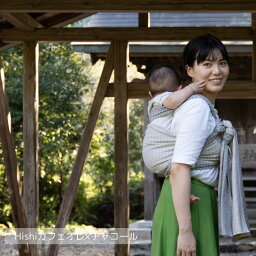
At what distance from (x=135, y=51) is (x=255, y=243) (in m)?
3.25

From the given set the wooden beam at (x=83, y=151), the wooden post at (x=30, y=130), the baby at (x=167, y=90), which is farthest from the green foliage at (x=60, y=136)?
the baby at (x=167, y=90)

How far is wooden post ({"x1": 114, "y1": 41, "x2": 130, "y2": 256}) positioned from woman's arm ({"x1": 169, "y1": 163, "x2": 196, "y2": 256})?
4.33 meters

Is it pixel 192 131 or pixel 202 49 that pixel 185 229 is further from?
pixel 202 49

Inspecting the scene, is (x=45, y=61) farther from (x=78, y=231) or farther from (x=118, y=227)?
(x=118, y=227)

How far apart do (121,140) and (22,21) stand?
153cm

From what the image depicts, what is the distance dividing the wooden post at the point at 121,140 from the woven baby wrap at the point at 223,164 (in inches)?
164

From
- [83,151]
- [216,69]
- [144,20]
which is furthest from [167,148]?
[144,20]

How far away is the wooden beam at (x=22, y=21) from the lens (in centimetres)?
644

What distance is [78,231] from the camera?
1237 cm

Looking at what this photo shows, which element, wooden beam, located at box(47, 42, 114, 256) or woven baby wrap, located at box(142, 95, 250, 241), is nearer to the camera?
woven baby wrap, located at box(142, 95, 250, 241)
